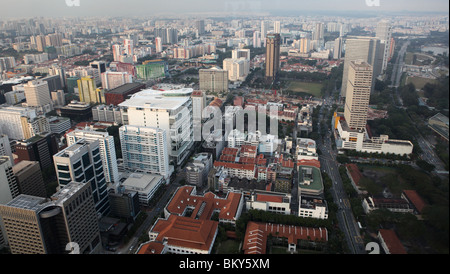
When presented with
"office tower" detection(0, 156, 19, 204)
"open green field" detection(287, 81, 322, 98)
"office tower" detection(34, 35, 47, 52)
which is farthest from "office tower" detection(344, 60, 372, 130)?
"office tower" detection(34, 35, 47, 52)

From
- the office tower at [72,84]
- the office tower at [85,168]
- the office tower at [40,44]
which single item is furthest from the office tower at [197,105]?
the office tower at [40,44]

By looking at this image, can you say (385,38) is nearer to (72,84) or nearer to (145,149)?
(145,149)

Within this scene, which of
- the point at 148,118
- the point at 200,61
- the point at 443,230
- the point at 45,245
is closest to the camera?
the point at 443,230

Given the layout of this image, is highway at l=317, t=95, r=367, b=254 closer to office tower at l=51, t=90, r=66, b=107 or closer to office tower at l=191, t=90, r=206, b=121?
office tower at l=191, t=90, r=206, b=121
